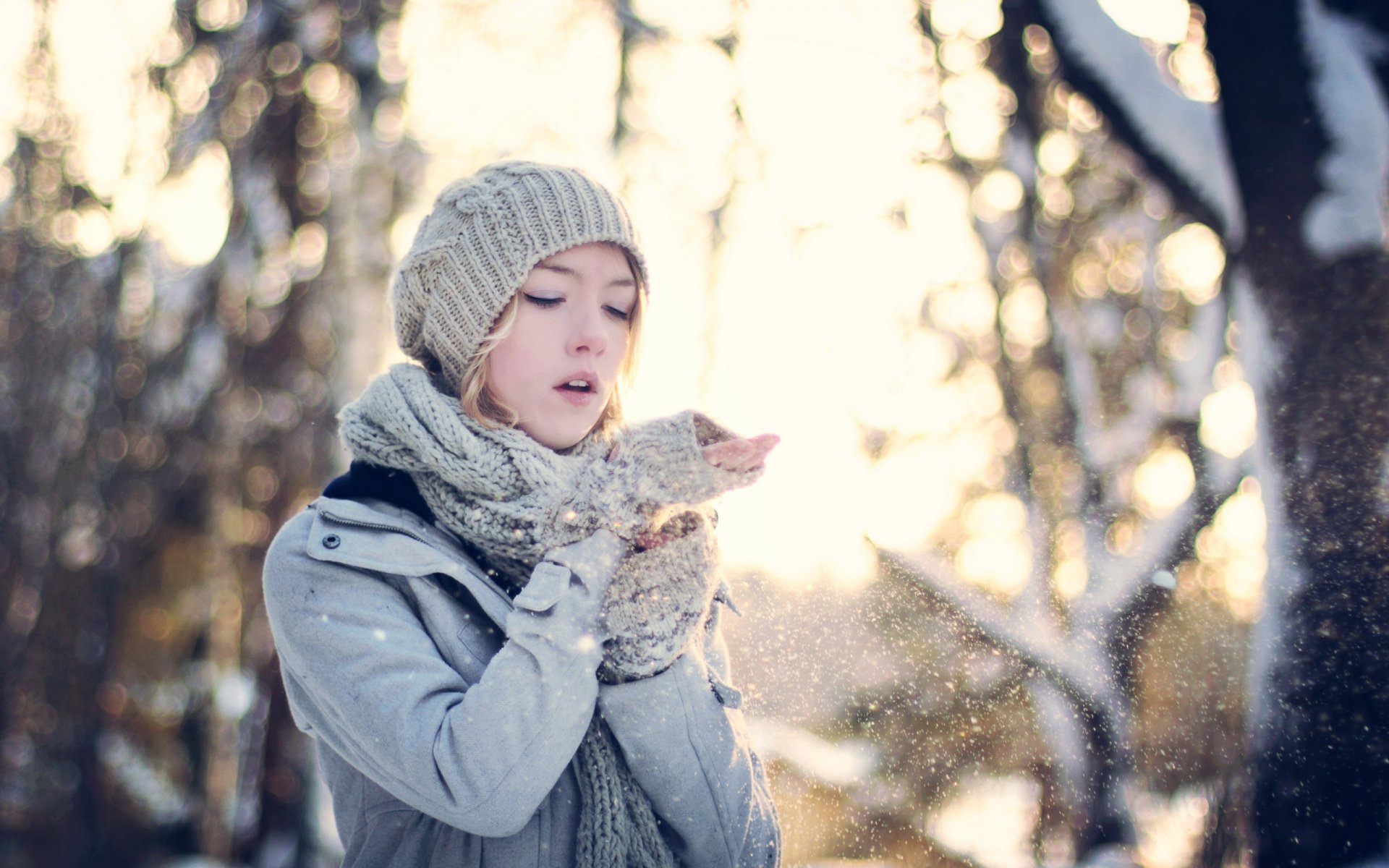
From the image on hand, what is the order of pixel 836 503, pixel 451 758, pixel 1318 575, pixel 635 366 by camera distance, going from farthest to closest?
pixel 836 503
pixel 1318 575
pixel 635 366
pixel 451 758

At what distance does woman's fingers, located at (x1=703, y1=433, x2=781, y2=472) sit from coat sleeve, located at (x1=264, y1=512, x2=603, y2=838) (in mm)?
248

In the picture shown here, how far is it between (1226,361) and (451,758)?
3481mm

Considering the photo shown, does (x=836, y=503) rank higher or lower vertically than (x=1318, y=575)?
lower

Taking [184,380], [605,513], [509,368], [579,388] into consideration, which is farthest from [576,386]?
[184,380]

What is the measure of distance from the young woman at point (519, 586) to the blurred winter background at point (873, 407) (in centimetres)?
21

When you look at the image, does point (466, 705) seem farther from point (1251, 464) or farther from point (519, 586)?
point (1251, 464)

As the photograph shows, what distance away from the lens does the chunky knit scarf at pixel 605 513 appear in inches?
46.2

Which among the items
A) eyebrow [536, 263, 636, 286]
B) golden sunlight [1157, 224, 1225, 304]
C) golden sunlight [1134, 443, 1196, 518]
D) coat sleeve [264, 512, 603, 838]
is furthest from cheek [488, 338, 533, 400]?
golden sunlight [1157, 224, 1225, 304]

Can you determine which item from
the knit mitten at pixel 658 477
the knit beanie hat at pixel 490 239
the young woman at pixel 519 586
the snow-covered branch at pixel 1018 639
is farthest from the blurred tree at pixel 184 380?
the knit mitten at pixel 658 477

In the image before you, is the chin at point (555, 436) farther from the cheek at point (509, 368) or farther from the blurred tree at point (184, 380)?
the blurred tree at point (184, 380)

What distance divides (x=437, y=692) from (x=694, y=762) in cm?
39

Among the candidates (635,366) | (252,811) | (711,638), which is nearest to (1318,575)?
(711,638)

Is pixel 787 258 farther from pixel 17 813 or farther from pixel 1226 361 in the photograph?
pixel 17 813

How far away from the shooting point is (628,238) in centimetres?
141
